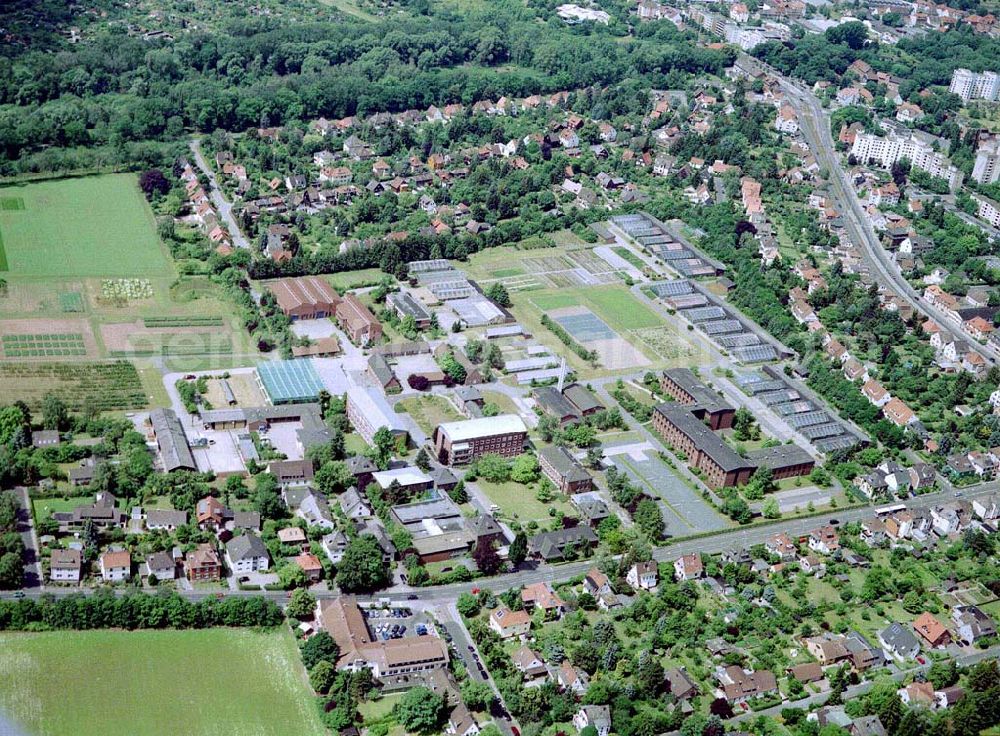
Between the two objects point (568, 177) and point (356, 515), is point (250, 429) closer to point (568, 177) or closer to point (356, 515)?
point (356, 515)

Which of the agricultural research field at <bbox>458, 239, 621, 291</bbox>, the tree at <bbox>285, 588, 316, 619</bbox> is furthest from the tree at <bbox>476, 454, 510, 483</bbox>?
the agricultural research field at <bbox>458, 239, 621, 291</bbox>

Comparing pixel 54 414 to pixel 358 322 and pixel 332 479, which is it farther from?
pixel 358 322

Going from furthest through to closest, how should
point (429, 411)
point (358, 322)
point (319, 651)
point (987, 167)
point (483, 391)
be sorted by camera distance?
point (987, 167) → point (358, 322) → point (483, 391) → point (429, 411) → point (319, 651)

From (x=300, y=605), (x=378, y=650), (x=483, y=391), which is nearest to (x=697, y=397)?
(x=483, y=391)

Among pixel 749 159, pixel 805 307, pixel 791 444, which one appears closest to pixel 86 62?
pixel 749 159

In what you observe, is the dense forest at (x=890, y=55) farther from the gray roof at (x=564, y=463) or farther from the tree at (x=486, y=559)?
the tree at (x=486, y=559)

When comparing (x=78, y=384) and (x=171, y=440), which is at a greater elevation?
(x=171, y=440)

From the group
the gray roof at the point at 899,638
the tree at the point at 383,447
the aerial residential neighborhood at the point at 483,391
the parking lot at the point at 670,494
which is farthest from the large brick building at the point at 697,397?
the gray roof at the point at 899,638
